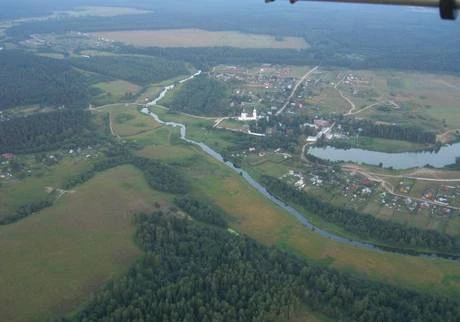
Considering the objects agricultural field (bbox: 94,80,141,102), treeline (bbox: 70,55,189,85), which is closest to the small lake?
agricultural field (bbox: 94,80,141,102)

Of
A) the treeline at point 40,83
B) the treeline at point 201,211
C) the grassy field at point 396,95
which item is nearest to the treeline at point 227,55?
the grassy field at point 396,95

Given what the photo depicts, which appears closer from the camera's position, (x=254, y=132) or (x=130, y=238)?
(x=130, y=238)

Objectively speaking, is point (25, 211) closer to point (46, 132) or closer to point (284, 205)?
A: point (46, 132)

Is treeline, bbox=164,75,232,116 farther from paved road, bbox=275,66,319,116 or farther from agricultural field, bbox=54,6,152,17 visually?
agricultural field, bbox=54,6,152,17

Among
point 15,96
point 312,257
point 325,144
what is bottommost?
point 312,257

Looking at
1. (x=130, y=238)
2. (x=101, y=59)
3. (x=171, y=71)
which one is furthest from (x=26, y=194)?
(x=101, y=59)

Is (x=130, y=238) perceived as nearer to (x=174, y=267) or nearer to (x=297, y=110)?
(x=174, y=267)

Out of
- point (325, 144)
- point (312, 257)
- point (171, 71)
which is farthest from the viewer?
point (171, 71)

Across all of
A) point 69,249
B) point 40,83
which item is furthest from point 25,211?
point 40,83
